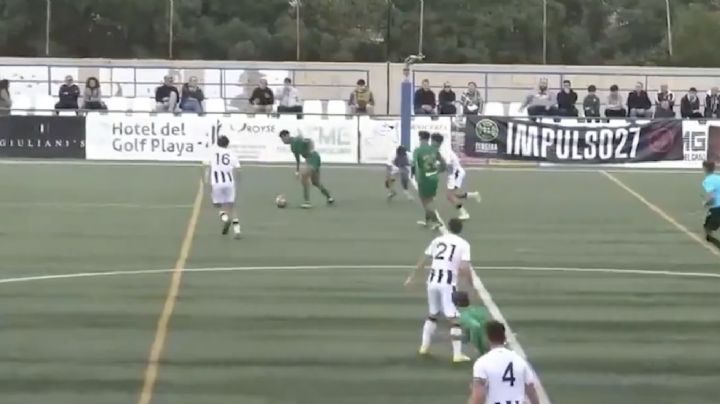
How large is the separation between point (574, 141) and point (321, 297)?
22430 millimetres

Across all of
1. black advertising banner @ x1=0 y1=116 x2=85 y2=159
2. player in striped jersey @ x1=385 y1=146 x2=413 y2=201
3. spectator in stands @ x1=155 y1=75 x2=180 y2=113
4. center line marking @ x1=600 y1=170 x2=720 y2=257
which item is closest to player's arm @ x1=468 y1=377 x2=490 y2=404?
center line marking @ x1=600 y1=170 x2=720 y2=257

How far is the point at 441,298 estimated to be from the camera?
14336 mm

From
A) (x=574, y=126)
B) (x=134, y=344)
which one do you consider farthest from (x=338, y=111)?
(x=134, y=344)

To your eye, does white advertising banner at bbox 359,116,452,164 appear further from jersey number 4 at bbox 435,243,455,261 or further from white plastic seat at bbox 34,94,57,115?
jersey number 4 at bbox 435,243,455,261

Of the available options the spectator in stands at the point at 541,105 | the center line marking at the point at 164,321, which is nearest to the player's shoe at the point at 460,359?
the center line marking at the point at 164,321

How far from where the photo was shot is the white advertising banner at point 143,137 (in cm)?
3869

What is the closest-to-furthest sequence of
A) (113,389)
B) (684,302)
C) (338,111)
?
1. (113,389)
2. (684,302)
3. (338,111)

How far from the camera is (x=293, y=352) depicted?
1455 centimetres

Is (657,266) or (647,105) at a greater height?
(647,105)

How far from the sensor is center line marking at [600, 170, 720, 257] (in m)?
24.1

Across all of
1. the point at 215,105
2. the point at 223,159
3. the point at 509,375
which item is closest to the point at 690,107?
the point at 215,105

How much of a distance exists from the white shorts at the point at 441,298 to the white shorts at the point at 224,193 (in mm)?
10158

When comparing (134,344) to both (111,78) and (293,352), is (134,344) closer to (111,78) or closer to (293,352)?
(293,352)

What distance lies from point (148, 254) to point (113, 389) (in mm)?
9407
